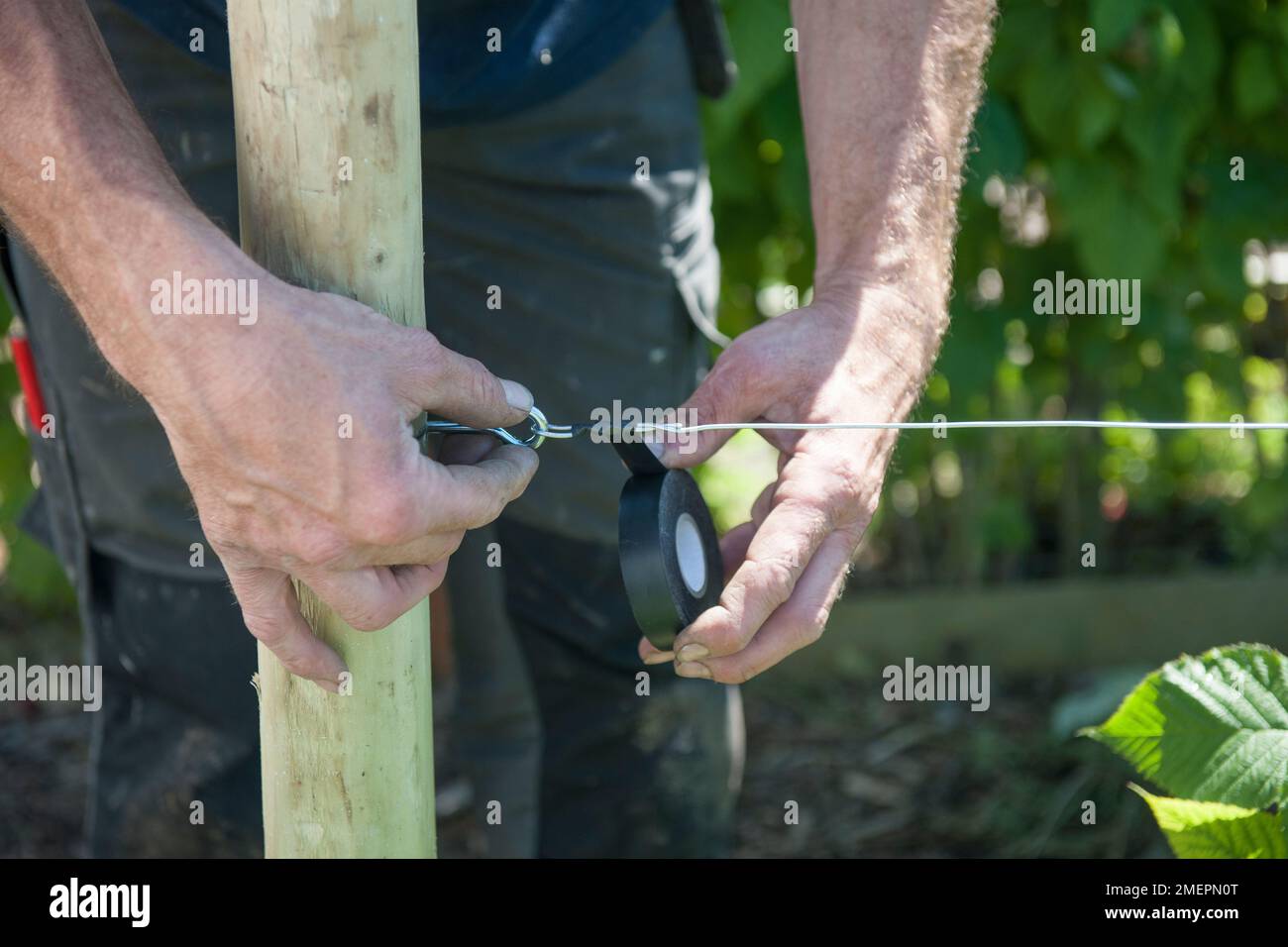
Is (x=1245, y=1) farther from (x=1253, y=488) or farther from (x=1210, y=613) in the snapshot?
(x=1210, y=613)

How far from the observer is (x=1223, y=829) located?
1032mm

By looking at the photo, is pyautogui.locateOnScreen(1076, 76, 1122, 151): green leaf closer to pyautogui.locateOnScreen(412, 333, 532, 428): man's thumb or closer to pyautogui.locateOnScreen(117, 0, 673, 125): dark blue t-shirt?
pyautogui.locateOnScreen(117, 0, 673, 125): dark blue t-shirt

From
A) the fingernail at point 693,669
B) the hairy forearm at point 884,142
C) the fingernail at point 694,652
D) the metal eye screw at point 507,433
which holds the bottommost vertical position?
the fingernail at point 693,669

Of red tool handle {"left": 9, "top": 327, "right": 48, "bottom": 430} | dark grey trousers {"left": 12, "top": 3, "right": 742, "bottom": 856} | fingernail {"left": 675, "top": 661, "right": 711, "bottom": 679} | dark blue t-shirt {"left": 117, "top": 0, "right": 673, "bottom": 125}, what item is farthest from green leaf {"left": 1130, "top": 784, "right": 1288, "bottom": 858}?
red tool handle {"left": 9, "top": 327, "right": 48, "bottom": 430}

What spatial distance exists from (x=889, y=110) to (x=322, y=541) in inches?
29.5

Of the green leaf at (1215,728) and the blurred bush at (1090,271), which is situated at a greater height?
the blurred bush at (1090,271)

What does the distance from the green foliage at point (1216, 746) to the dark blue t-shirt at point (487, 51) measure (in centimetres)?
90

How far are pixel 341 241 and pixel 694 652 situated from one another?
17.6 inches

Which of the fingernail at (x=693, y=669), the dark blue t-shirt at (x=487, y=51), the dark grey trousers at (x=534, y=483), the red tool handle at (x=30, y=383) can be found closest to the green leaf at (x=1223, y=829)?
the fingernail at (x=693, y=669)

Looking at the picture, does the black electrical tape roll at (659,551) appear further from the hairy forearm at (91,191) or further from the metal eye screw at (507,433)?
the hairy forearm at (91,191)

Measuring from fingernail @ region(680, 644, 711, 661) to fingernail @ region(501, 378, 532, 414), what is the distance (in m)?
0.24

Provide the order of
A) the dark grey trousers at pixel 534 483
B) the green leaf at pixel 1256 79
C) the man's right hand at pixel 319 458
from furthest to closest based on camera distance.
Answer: the green leaf at pixel 1256 79 → the dark grey trousers at pixel 534 483 → the man's right hand at pixel 319 458

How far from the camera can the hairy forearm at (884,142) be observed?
1.32 metres

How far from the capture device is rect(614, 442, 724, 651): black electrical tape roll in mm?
1086
